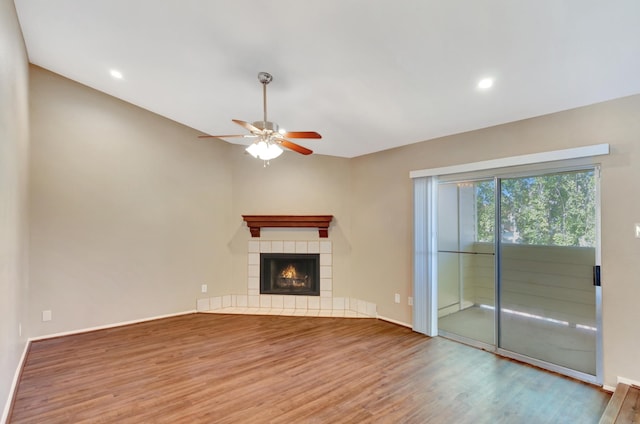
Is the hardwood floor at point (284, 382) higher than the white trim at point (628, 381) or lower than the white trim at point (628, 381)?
lower

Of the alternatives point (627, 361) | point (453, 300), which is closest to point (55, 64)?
point (453, 300)

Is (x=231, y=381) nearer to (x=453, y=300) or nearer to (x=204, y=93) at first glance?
(x=453, y=300)

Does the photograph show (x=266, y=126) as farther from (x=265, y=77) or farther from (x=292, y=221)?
(x=292, y=221)

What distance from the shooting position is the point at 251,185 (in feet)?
16.6

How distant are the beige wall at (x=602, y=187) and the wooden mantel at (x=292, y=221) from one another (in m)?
0.81

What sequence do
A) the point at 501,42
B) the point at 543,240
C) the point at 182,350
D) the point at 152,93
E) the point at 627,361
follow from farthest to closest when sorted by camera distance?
1. the point at 152,93
2. the point at 182,350
3. the point at 543,240
4. the point at 627,361
5. the point at 501,42

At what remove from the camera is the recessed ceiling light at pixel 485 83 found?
2.51 meters

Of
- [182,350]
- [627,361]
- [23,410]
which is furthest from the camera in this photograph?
[182,350]

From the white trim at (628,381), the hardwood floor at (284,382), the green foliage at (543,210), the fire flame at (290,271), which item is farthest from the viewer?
the fire flame at (290,271)

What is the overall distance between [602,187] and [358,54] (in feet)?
8.08

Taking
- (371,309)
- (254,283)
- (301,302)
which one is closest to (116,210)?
(254,283)

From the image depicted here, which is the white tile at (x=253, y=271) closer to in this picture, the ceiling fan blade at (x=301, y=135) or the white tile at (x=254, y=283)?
the white tile at (x=254, y=283)

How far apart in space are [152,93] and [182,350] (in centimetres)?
313

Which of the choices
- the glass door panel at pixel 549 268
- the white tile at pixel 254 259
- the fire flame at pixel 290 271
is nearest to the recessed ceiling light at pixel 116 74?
the white tile at pixel 254 259
